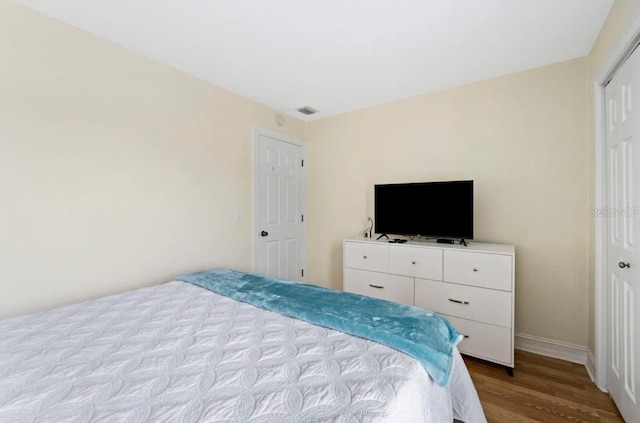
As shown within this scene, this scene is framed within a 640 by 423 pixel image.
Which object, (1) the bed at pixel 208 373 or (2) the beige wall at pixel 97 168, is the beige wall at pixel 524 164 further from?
(2) the beige wall at pixel 97 168

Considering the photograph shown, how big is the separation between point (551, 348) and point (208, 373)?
2.71 meters

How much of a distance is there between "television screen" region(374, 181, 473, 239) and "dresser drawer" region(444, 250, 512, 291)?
0.77ft

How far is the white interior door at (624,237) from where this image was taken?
140 cm

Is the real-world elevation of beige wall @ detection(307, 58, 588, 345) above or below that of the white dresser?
above

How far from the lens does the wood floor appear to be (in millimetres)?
1635

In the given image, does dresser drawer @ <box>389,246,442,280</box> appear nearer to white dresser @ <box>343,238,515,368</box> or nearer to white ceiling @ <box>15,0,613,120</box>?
white dresser @ <box>343,238,515,368</box>

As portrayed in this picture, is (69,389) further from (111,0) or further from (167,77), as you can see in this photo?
(167,77)

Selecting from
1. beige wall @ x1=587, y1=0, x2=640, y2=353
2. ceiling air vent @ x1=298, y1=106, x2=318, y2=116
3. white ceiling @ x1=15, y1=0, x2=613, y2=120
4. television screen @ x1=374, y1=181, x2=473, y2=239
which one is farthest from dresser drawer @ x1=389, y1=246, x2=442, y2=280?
ceiling air vent @ x1=298, y1=106, x2=318, y2=116

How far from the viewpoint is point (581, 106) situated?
7.15 feet

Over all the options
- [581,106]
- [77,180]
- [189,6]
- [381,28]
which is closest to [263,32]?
[189,6]

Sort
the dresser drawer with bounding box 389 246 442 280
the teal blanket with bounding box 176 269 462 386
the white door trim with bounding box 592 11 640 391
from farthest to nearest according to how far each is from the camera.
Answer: the dresser drawer with bounding box 389 246 442 280 < the white door trim with bounding box 592 11 640 391 < the teal blanket with bounding box 176 269 462 386

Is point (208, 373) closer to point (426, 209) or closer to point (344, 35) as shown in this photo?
point (344, 35)

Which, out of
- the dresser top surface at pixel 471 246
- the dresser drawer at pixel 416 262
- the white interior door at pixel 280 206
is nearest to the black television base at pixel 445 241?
the dresser top surface at pixel 471 246

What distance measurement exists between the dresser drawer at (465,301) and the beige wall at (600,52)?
25.0 inches
